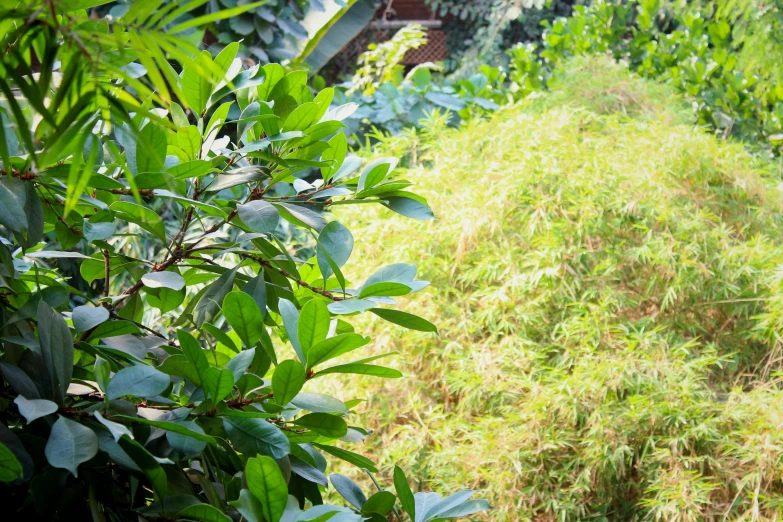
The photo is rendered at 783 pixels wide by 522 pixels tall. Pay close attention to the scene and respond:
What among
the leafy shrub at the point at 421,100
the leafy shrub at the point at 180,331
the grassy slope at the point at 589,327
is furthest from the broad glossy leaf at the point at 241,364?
the leafy shrub at the point at 421,100

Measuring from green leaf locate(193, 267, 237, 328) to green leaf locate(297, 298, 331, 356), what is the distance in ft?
0.34

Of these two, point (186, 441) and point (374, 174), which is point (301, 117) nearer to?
point (374, 174)

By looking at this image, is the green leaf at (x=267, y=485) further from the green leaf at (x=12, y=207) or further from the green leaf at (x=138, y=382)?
the green leaf at (x=12, y=207)

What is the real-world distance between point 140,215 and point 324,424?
0.17 m

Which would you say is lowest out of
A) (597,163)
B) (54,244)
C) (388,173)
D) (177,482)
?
(54,244)

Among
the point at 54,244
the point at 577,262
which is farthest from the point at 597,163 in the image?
the point at 54,244

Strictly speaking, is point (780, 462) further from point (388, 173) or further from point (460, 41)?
point (460, 41)

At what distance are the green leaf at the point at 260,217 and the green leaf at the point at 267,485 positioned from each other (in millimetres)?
150

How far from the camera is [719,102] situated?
2.32 m

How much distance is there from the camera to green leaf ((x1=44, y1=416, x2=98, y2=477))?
321 mm

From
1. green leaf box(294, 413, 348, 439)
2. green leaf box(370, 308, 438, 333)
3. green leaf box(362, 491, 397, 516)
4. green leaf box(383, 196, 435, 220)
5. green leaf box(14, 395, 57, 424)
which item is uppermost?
green leaf box(383, 196, 435, 220)

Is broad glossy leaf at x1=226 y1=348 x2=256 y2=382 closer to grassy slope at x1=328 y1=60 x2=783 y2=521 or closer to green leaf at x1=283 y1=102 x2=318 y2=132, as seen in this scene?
green leaf at x1=283 y1=102 x2=318 y2=132

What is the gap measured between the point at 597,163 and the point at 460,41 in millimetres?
3980

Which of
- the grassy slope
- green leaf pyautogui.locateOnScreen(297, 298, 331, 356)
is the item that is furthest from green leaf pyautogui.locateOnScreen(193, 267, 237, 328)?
the grassy slope
